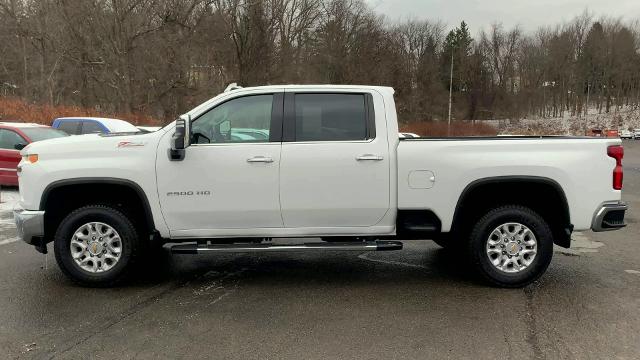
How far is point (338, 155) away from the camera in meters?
4.96

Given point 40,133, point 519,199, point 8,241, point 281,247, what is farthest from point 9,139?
point 519,199

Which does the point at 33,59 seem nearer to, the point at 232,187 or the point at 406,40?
the point at 232,187

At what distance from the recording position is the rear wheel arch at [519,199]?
503 centimetres

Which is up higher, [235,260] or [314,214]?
[314,214]

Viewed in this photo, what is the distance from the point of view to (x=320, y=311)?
15.1ft

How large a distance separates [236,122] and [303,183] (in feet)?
2.98

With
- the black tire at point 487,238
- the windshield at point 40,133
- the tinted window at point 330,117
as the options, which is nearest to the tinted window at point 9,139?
the windshield at point 40,133

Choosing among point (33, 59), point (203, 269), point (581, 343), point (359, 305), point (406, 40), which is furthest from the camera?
point (406, 40)

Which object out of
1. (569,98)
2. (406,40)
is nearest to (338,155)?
(406,40)

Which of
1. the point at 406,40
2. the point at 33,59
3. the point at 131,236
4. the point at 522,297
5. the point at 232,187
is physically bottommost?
the point at 522,297

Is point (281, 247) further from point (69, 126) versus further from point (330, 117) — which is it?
point (69, 126)

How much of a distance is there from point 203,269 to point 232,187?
1.51 meters

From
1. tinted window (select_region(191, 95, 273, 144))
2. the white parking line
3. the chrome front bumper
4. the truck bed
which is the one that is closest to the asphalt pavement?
the chrome front bumper

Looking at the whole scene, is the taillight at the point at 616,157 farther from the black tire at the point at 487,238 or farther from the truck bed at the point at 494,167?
the black tire at the point at 487,238
